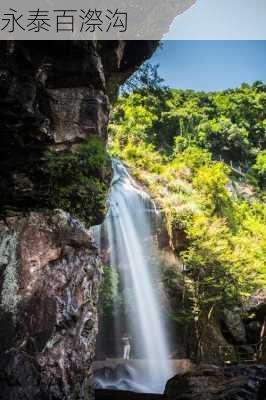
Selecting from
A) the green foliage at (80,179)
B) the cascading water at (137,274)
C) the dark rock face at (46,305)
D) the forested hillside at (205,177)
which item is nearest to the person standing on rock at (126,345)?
the cascading water at (137,274)

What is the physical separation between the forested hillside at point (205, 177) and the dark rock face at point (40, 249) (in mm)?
5482

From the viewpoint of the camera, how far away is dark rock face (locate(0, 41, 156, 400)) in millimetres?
5895

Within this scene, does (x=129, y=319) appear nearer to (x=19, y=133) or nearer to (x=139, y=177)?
(x=139, y=177)

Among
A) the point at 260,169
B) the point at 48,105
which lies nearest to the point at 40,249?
the point at 48,105

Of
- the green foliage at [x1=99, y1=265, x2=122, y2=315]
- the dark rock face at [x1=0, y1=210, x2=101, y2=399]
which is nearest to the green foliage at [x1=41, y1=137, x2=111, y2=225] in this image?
the dark rock face at [x1=0, y1=210, x2=101, y2=399]

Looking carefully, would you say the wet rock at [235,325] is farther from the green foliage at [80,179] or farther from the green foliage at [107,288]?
the green foliage at [80,179]

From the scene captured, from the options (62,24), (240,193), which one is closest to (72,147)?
(62,24)

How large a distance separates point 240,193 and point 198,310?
61.7ft

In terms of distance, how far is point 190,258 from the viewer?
14281 mm

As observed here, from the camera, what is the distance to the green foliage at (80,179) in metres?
8.63

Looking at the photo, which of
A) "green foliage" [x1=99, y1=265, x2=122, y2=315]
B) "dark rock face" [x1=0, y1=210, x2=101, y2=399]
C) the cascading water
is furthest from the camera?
the cascading water

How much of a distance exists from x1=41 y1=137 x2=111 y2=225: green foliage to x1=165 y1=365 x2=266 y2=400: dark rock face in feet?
13.0

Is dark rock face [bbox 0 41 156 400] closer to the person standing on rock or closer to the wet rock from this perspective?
the person standing on rock

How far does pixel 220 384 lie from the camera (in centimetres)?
729
